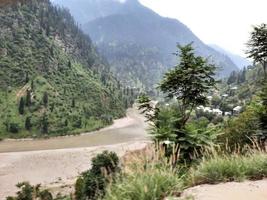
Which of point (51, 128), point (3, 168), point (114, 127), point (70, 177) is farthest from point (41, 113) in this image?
point (70, 177)

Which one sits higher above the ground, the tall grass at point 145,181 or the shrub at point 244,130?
the shrub at point 244,130

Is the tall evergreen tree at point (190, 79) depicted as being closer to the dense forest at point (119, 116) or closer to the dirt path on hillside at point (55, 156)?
the dense forest at point (119, 116)

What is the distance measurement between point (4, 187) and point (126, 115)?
91836 mm

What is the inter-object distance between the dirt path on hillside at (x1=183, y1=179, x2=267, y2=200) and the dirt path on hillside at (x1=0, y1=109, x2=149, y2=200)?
68.9 ft

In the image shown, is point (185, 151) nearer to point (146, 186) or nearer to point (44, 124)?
point (146, 186)

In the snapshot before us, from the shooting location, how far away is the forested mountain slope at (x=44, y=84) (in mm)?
104938

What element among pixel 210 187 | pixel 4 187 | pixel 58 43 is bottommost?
pixel 4 187

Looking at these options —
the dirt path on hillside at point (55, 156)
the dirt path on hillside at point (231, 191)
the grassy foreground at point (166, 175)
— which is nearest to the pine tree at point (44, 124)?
the dirt path on hillside at point (55, 156)

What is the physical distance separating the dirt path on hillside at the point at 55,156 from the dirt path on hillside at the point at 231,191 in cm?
2100

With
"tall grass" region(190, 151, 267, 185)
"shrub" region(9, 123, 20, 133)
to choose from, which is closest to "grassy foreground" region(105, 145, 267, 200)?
"tall grass" region(190, 151, 267, 185)

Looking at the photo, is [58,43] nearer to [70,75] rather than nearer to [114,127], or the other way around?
[70,75]

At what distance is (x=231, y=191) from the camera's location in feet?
22.5

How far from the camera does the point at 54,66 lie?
13250cm

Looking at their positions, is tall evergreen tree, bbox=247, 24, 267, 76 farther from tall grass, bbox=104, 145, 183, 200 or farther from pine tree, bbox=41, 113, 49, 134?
pine tree, bbox=41, 113, 49, 134
